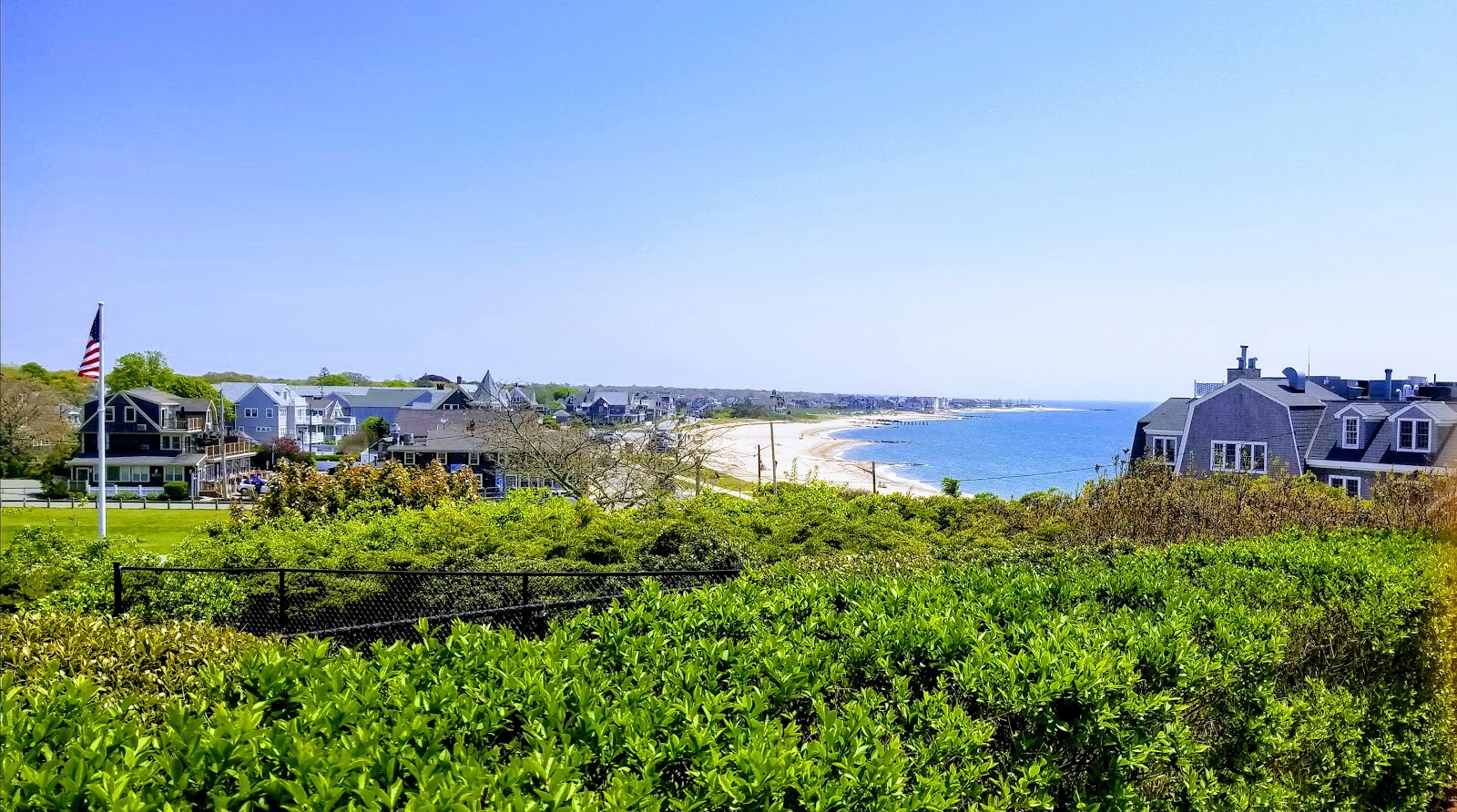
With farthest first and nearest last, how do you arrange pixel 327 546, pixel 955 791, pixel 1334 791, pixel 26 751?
pixel 327 546
pixel 1334 791
pixel 955 791
pixel 26 751

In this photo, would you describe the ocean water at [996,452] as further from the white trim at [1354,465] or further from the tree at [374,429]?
the tree at [374,429]

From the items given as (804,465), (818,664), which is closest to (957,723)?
(818,664)

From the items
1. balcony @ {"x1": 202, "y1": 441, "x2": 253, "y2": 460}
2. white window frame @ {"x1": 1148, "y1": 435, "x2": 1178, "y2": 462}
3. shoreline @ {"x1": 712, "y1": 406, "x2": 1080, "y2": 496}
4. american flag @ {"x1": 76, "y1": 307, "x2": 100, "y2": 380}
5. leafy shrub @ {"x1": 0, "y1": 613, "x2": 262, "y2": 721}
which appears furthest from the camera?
balcony @ {"x1": 202, "y1": 441, "x2": 253, "y2": 460}

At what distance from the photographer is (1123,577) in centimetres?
436

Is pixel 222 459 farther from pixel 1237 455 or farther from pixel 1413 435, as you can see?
pixel 1413 435

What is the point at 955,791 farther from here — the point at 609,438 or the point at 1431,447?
the point at 1431,447

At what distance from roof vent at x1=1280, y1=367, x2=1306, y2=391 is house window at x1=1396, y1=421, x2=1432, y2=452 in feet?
11.2

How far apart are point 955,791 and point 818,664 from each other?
673mm

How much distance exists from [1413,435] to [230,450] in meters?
56.9

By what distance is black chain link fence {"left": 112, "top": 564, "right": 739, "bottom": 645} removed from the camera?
8484mm

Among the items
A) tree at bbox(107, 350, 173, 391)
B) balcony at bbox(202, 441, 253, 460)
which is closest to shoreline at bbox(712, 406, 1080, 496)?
balcony at bbox(202, 441, 253, 460)

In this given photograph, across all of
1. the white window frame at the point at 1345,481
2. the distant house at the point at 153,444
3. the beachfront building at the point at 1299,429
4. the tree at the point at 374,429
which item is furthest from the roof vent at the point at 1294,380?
the tree at the point at 374,429

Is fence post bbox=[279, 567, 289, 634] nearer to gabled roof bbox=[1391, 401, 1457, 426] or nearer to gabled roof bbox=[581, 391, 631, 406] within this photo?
gabled roof bbox=[1391, 401, 1457, 426]

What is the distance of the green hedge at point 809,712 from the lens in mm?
1851
